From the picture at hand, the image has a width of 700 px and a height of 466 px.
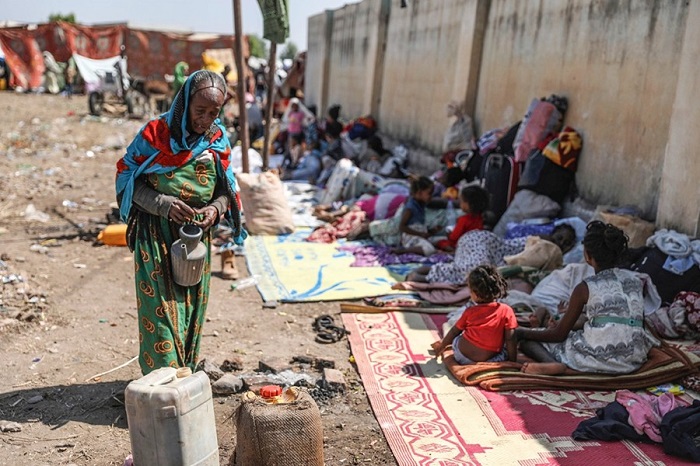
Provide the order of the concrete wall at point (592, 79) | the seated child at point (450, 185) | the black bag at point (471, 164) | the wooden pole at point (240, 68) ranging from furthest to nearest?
the black bag at point (471, 164) < the seated child at point (450, 185) < the wooden pole at point (240, 68) < the concrete wall at point (592, 79)

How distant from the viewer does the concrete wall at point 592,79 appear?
17.0 feet

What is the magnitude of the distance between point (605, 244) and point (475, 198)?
2405 mm

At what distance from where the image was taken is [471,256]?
600cm

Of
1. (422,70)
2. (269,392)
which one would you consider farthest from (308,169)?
(269,392)

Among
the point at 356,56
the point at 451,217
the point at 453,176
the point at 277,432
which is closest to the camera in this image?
the point at 277,432

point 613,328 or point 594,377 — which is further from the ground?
point 613,328

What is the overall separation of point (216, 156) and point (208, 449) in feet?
4.98

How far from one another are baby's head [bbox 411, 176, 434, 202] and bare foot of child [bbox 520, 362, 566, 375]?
318cm

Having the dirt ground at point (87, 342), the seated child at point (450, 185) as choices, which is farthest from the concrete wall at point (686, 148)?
the seated child at point (450, 185)

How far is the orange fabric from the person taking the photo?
425 cm

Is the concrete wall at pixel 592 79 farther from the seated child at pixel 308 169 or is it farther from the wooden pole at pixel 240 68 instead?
the wooden pole at pixel 240 68

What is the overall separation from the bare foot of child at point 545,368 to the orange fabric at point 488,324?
0.74 feet

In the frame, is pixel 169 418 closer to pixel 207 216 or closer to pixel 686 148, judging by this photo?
pixel 207 216

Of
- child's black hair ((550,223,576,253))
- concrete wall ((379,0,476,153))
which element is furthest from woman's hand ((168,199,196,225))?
concrete wall ((379,0,476,153))
